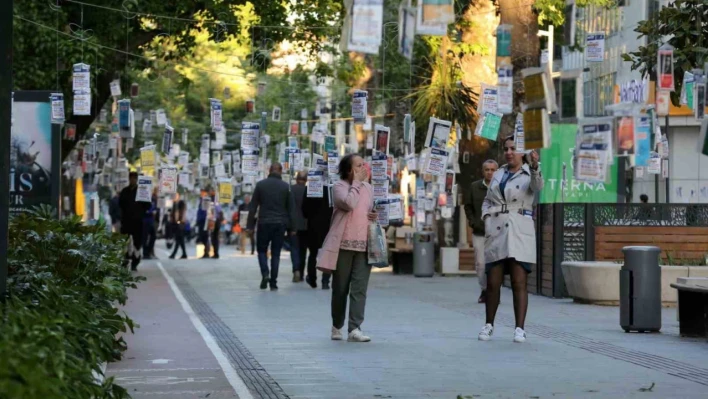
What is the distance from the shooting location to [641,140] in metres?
10.2

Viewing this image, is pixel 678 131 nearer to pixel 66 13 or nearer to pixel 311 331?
pixel 66 13

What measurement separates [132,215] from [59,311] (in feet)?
68.8

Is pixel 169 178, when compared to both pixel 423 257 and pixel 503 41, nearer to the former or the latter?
pixel 423 257

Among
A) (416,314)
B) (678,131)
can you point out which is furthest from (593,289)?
(678,131)

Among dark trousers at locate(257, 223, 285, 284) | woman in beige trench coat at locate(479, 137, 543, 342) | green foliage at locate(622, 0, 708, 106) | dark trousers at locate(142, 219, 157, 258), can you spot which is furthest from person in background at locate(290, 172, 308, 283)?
dark trousers at locate(142, 219, 157, 258)

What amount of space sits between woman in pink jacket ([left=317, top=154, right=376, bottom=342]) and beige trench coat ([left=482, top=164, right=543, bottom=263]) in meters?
1.17

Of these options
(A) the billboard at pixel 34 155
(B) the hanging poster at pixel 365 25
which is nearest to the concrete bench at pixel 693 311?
(B) the hanging poster at pixel 365 25

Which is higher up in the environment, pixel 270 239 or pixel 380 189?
pixel 380 189

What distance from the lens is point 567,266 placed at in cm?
2055

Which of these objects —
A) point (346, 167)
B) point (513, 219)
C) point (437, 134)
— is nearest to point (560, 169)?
point (437, 134)

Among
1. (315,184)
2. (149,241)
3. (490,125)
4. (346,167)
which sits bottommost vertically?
(149,241)

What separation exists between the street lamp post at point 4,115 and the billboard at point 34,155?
40.9 feet

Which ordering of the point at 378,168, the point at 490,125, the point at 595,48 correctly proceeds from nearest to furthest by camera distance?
the point at 595,48
the point at 490,125
the point at 378,168

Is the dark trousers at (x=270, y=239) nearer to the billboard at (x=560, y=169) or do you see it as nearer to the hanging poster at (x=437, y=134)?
the hanging poster at (x=437, y=134)
